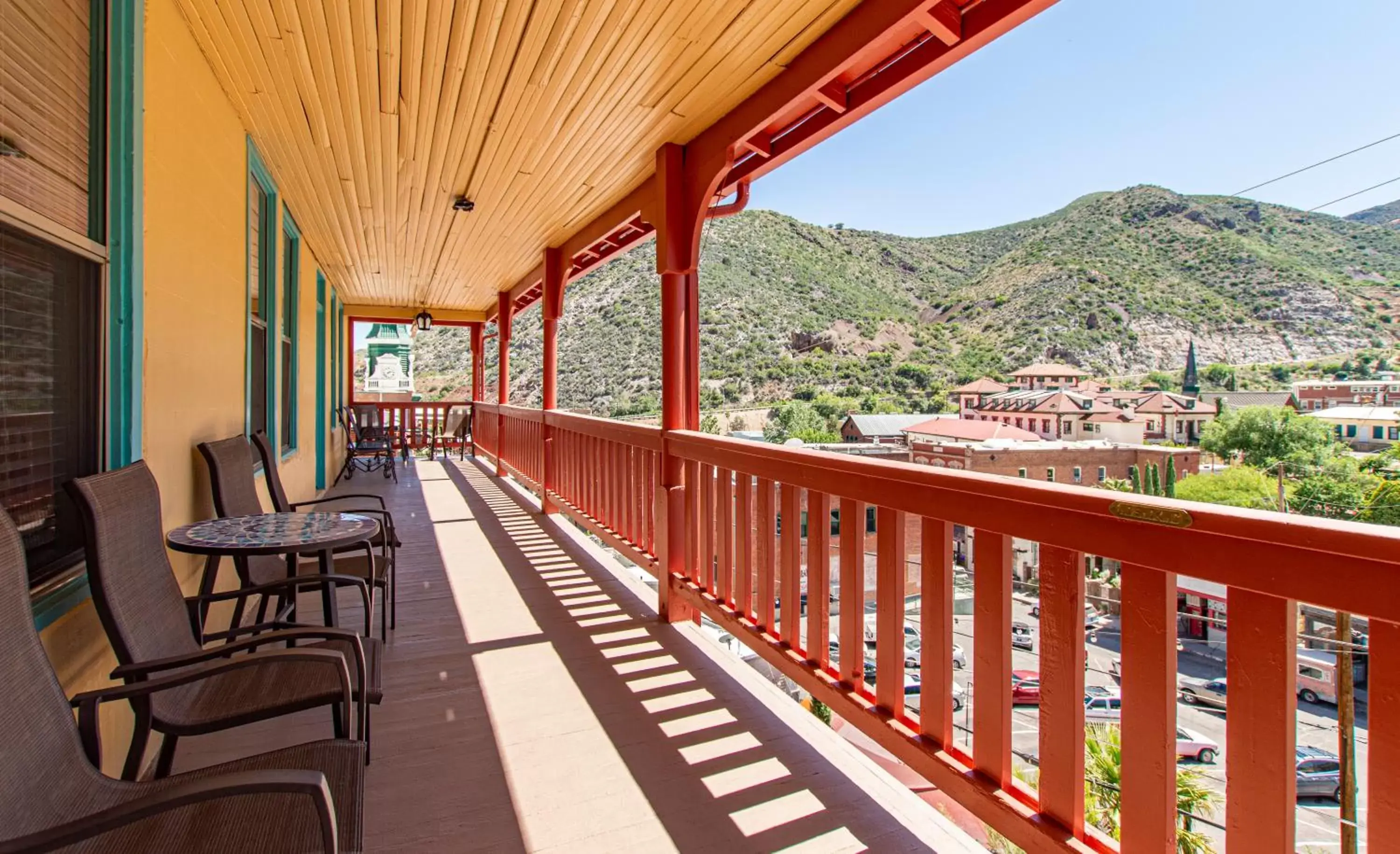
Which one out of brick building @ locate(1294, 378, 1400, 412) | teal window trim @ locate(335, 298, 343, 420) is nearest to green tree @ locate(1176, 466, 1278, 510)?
brick building @ locate(1294, 378, 1400, 412)

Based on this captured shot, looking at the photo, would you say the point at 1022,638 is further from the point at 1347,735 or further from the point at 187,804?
the point at 187,804

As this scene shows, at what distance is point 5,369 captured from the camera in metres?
1.42

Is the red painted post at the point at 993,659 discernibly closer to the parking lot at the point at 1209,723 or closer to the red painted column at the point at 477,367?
the parking lot at the point at 1209,723

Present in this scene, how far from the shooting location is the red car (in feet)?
5.21

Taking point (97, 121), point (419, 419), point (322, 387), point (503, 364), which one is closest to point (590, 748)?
point (97, 121)

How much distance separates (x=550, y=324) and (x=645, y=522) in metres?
3.02

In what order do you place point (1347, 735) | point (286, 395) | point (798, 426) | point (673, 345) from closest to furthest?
point (1347, 735)
point (798, 426)
point (673, 345)
point (286, 395)

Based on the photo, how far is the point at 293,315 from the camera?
17.0ft

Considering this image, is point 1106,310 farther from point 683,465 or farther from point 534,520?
point 534,520

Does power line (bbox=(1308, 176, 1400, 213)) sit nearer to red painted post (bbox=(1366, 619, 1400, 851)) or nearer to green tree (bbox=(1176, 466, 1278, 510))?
green tree (bbox=(1176, 466, 1278, 510))

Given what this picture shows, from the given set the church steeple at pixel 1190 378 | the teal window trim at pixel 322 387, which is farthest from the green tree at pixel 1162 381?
the teal window trim at pixel 322 387

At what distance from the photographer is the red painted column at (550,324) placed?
5.84 metres

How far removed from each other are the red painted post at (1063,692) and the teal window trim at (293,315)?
508 centimetres

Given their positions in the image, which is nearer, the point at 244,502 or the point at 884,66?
the point at 884,66
